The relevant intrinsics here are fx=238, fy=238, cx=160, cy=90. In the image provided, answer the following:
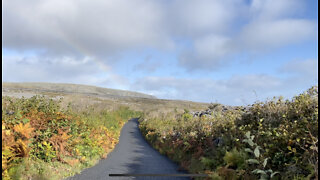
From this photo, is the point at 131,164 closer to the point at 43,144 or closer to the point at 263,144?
the point at 43,144

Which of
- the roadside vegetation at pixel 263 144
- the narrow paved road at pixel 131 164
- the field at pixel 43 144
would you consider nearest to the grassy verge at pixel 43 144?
the field at pixel 43 144

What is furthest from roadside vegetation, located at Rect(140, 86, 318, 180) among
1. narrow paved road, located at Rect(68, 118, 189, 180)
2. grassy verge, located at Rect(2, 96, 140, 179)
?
grassy verge, located at Rect(2, 96, 140, 179)

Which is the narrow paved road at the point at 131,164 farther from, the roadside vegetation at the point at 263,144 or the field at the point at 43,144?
the roadside vegetation at the point at 263,144

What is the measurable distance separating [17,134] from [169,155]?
9087 millimetres

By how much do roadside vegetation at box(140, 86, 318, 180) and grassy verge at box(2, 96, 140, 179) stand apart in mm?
5620

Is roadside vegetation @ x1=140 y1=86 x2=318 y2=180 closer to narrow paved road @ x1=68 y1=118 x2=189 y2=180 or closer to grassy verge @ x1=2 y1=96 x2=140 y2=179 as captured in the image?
narrow paved road @ x1=68 y1=118 x2=189 y2=180

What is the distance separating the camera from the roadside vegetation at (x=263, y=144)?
277 inches

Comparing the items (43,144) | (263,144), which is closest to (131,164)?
(43,144)

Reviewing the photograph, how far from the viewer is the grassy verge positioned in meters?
9.17

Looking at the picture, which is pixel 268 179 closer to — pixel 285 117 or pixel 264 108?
pixel 285 117

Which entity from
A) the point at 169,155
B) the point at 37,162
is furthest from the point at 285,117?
the point at 37,162

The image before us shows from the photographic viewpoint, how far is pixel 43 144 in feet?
36.7

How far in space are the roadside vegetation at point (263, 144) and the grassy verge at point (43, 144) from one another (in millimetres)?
5620

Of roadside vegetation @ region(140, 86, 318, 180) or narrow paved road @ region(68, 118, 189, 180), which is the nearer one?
roadside vegetation @ region(140, 86, 318, 180)
